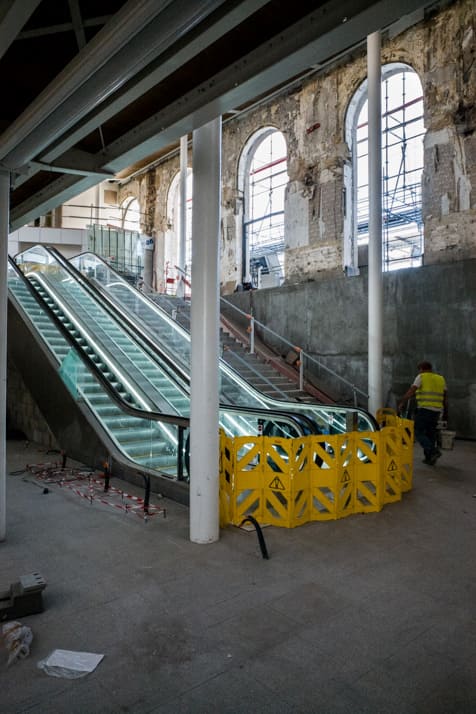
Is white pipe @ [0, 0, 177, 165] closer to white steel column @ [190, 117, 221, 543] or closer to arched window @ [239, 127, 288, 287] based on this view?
white steel column @ [190, 117, 221, 543]

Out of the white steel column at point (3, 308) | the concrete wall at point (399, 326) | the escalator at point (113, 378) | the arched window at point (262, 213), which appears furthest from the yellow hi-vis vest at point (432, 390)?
the arched window at point (262, 213)

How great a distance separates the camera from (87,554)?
4.41 metres

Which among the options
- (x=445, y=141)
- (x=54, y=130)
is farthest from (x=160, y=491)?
(x=445, y=141)

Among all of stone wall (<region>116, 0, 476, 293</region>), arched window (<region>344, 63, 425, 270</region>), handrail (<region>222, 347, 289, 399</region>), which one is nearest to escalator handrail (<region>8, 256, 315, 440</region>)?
handrail (<region>222, 347, 289, 399</region>)

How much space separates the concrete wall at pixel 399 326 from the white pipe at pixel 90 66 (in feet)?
31.0

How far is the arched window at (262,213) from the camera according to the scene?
Answer: 19.0m

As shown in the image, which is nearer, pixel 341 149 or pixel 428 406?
pixel 428 406

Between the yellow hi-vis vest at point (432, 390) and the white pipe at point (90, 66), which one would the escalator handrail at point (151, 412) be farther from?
the white pipe at point (90, 66)

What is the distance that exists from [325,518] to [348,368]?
27.3 ft

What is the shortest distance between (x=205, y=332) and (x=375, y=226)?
686cm

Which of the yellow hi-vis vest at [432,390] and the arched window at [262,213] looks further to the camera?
the arched window at [262,213]

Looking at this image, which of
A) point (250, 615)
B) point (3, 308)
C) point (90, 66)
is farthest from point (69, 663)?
point (90, 66)

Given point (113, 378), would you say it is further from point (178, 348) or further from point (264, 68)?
point (264, 68)

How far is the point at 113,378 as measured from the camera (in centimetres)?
947
